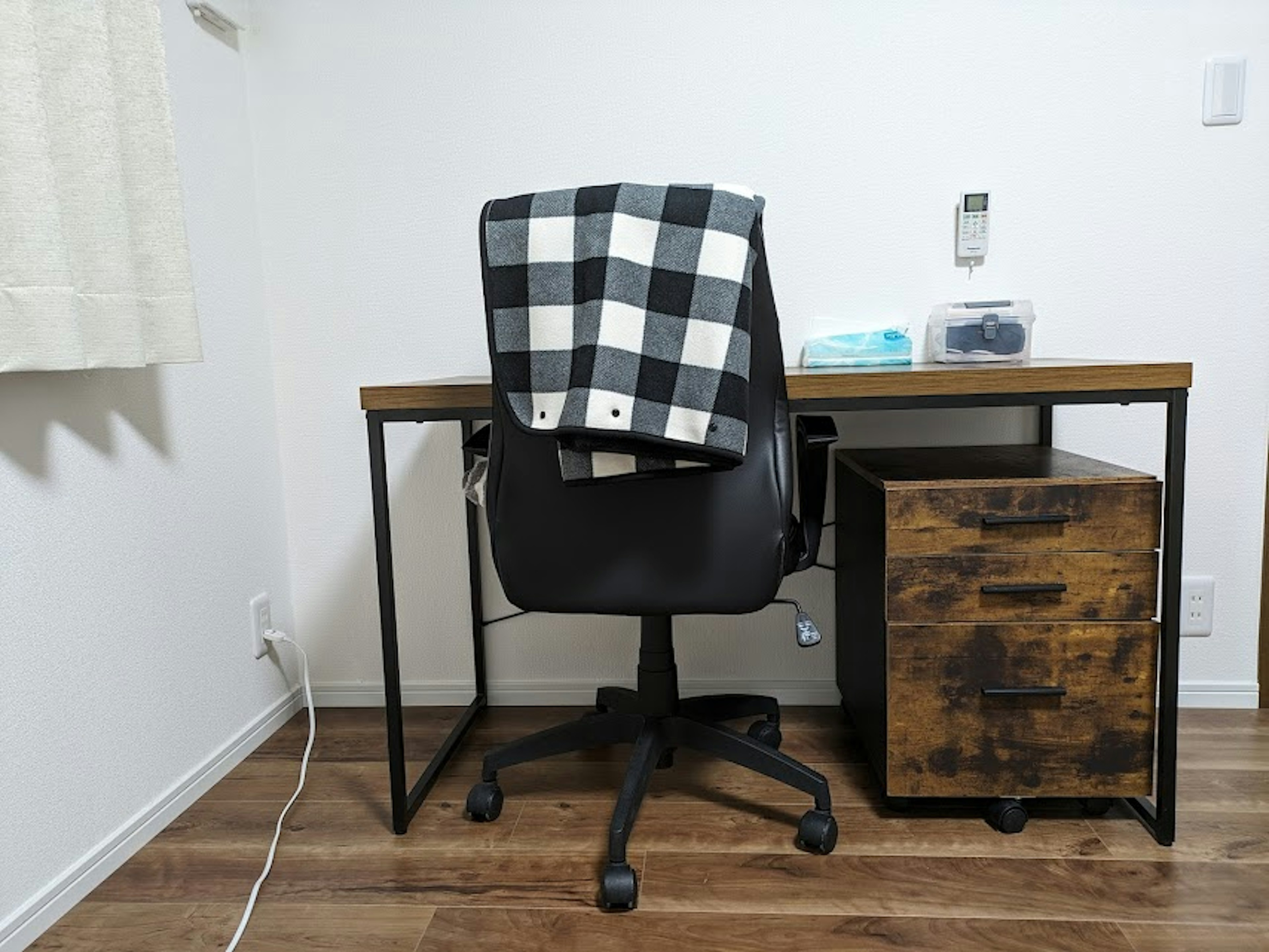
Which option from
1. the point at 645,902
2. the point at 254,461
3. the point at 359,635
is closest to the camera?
the point at 645,902

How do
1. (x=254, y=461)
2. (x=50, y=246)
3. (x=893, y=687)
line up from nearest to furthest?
(x=50, y=246)
(x=893, y=687)
(x=254, y=461)

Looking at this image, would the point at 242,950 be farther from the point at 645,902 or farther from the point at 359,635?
the point at 359,635

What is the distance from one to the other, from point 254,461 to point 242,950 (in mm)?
1013

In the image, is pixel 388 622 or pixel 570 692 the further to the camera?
pixel 570 692

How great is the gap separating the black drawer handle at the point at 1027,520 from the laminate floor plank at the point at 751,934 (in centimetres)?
54

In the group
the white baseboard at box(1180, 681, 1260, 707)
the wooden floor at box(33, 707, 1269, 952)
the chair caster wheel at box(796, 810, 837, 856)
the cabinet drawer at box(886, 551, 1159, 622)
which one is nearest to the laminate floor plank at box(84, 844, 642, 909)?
the wooden floor at box(33, 707, 1269, 952)

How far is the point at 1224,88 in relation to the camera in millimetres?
1742

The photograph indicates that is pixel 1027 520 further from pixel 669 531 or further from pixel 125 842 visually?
pixel 125 842

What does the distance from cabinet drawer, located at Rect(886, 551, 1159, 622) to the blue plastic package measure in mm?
527

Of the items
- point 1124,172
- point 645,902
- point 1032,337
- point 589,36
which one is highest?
point 589,36

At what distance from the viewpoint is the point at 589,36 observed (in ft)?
6.06

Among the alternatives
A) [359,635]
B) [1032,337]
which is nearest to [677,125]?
[1032,337]

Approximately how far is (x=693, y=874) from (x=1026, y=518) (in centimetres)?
73

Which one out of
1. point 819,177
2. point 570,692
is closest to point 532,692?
point 570,692
